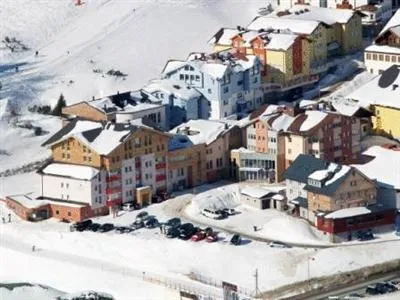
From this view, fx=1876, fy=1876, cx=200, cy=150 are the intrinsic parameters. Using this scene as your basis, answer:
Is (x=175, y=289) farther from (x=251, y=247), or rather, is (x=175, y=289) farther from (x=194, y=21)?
(x=194, y=21)

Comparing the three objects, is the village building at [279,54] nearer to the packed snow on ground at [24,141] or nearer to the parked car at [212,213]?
the packed snow on ground at [24,141]

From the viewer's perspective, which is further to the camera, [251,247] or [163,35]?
[163,35]

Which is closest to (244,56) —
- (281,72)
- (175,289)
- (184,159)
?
(281,72)

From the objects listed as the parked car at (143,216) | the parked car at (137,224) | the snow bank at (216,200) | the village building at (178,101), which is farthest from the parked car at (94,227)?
the village building at (178,101)

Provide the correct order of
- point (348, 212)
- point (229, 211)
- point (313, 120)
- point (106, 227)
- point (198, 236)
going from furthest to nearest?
1. point (313, 120)
2. point (229, 211)
3. point (106, 227)
4. point (348, 212)
5. point (198, 236)

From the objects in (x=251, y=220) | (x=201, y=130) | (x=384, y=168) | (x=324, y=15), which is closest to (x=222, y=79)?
(x=201, y=130)

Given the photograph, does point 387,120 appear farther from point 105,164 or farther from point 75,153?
point 75,153
